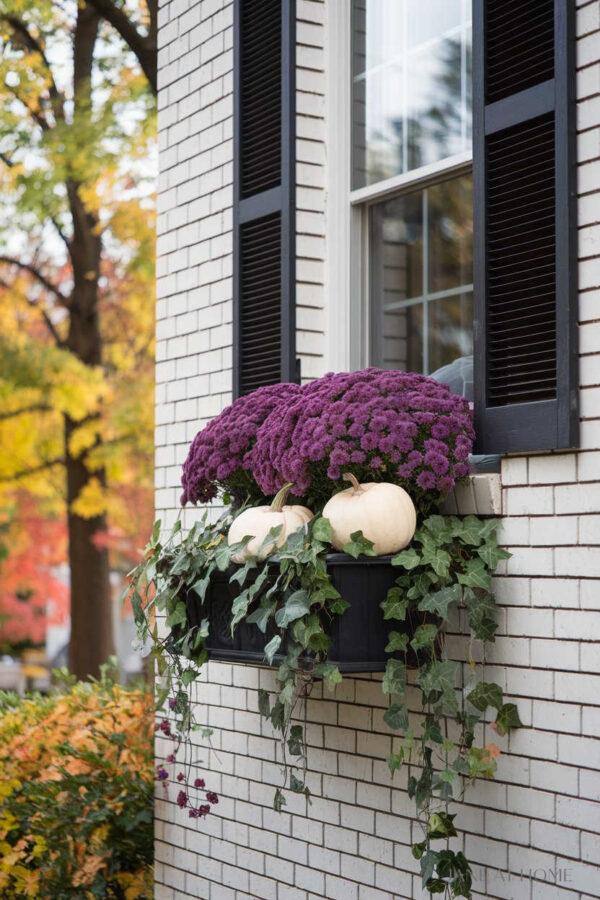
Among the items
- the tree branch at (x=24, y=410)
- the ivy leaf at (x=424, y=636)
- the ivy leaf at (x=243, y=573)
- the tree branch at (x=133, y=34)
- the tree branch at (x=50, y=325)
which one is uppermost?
the tree branch at (x=133, y=34)

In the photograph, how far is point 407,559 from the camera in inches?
134

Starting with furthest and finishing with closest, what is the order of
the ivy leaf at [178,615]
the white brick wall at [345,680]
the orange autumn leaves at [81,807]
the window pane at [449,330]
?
the orange autumn leaves at [81,807]
the window pane at [449,330]
the ivy leaf at [178,615]
the white brick wall at [345,680]

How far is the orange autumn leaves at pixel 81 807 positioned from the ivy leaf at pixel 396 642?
256cm

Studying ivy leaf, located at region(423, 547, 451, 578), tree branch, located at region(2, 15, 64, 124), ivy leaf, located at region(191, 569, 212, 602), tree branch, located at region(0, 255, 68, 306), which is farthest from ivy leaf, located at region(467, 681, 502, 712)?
tree branch, located at region(0, 255, 68, 306)

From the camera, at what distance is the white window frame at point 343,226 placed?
4.62m

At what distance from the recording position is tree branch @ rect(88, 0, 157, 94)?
8039 millimetres

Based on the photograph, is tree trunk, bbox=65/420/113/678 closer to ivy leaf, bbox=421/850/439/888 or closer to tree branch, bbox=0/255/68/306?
tree branch, bbox=0/255/68/306

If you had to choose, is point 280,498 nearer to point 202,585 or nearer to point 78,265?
point 202,585

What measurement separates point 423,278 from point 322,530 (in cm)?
149

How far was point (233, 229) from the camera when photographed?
4902 millimetres

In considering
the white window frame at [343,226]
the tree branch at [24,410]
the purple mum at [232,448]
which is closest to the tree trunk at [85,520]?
the tree branch at [24,410]

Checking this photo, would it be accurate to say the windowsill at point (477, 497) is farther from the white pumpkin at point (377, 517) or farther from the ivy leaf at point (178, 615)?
the ivy leaf at point (178, 615)

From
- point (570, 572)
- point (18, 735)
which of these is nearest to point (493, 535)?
point (570, 572)

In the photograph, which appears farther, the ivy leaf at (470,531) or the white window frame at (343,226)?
the white window frame at (343,226)
